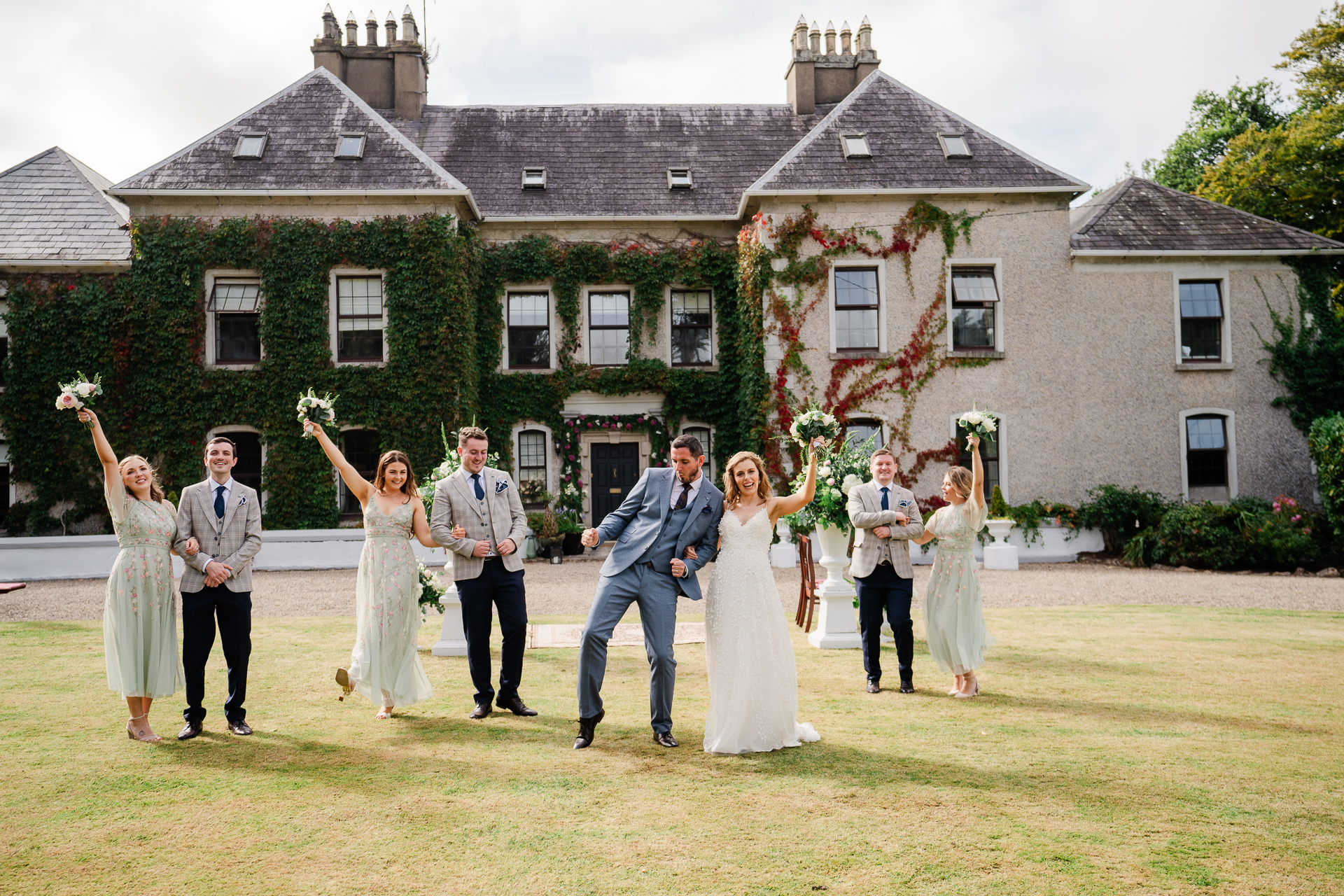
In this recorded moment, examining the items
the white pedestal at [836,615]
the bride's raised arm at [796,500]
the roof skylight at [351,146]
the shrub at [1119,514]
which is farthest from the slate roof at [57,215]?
the shrub at [1119,514]

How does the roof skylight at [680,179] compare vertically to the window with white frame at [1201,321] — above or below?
above

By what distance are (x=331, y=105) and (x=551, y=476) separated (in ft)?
30.4

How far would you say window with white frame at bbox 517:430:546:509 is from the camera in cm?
1903

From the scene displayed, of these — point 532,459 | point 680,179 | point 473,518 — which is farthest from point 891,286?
point 473,518

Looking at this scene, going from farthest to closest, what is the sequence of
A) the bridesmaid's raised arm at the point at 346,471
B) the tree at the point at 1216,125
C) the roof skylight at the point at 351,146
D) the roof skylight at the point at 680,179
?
1. the tree at the point at 1216,125
2. the roof skylight at the point at 680,179
3. the roof skylight at the point at 351,146
4. the bridesmaid's raised arm at the point at 346,471

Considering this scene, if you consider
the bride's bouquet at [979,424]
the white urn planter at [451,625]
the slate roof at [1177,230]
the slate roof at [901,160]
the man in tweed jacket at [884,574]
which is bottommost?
the white urn planter at [451,625]

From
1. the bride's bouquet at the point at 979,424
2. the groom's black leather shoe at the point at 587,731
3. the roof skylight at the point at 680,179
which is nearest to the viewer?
the groom's black leather shoe at the point at 587,731

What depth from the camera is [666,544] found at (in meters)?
5.62

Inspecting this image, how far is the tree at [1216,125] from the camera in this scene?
32969 mm

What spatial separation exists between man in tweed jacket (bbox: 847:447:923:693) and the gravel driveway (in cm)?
355

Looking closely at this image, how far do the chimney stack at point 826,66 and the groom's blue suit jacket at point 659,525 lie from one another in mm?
18974

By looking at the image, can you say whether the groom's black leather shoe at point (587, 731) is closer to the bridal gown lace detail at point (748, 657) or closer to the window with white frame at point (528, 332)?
the bridal gown lace detail at point (748, 657)

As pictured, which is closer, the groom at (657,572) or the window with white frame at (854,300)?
the groom at (657,572)

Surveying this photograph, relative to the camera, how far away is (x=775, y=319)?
1797 centimetres
